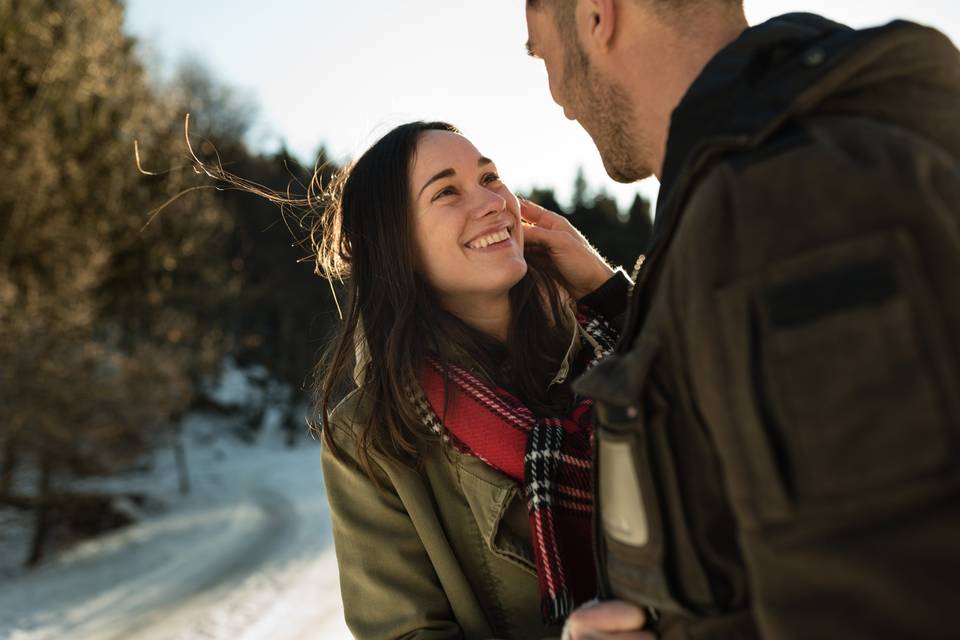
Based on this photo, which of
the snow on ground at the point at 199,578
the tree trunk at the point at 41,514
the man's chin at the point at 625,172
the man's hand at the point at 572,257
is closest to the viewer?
the man's chin at the point at 625,172

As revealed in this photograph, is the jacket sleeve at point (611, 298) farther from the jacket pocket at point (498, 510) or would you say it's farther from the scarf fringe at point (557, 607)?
the scarf fringe at point (557, 607)

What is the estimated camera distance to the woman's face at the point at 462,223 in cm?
281

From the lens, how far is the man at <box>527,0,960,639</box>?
995 mm

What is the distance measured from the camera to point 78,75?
14883mm

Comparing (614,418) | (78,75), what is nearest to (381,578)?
(614,418)

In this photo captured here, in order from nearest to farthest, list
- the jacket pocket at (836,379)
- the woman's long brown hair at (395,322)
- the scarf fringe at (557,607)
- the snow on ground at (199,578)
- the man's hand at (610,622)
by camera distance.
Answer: the jacket pocket at (836,379), the man's hand at (610,622), the scarf fringe at (557,607), the woman's long brown hair at (395,322), the snow on ground at (199,578)

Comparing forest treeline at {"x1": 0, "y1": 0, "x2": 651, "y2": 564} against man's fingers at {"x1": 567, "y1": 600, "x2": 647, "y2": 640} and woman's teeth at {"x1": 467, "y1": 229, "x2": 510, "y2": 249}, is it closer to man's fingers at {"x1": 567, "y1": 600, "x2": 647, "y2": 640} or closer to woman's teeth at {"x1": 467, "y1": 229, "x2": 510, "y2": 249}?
woman's teeth at {"x1": 467, "y1": 229, "x2": 510, "y2": 249}

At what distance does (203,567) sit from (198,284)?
43.1ft

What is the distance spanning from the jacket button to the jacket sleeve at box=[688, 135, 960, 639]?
204mm

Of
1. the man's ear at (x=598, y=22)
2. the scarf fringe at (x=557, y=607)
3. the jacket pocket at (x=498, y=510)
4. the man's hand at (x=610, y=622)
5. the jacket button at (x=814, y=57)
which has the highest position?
the man's ear at (x=598, y=22)

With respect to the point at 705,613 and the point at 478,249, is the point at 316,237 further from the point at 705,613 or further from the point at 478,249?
the point at 705,613

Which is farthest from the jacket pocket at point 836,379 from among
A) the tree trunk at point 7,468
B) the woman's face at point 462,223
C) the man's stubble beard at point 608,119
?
the tree trunk at point 7,468

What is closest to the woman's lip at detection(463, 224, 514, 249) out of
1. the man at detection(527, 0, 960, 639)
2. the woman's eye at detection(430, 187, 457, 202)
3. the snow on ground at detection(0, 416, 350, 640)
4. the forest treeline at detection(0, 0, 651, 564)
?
the woman's eye at detection(430, 187, 457, 202)

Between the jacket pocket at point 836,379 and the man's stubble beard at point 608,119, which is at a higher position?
the man's stubble beard at point 608,119
